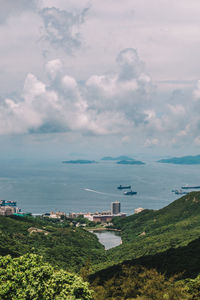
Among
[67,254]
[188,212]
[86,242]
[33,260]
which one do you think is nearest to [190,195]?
[188,212]

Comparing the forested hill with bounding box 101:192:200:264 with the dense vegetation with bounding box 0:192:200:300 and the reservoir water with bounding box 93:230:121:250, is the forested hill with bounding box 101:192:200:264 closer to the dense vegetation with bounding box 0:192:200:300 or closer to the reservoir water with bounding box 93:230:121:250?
the dense vegetation with bounding box 0:192:200:300

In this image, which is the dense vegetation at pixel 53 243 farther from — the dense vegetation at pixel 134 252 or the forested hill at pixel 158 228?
the forested hill at pixel 158 228

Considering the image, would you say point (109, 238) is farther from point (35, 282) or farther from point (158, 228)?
point (35, 282)

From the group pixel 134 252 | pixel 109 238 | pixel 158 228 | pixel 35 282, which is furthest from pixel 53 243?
pixel 35 282

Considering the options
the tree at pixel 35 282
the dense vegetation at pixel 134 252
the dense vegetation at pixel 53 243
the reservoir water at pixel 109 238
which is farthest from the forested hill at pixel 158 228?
the tree at pixel 35 282

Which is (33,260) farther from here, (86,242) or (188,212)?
(188,212)

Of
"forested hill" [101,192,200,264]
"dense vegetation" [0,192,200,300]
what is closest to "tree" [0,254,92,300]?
"dense vegetation" [0,192,200,300]
